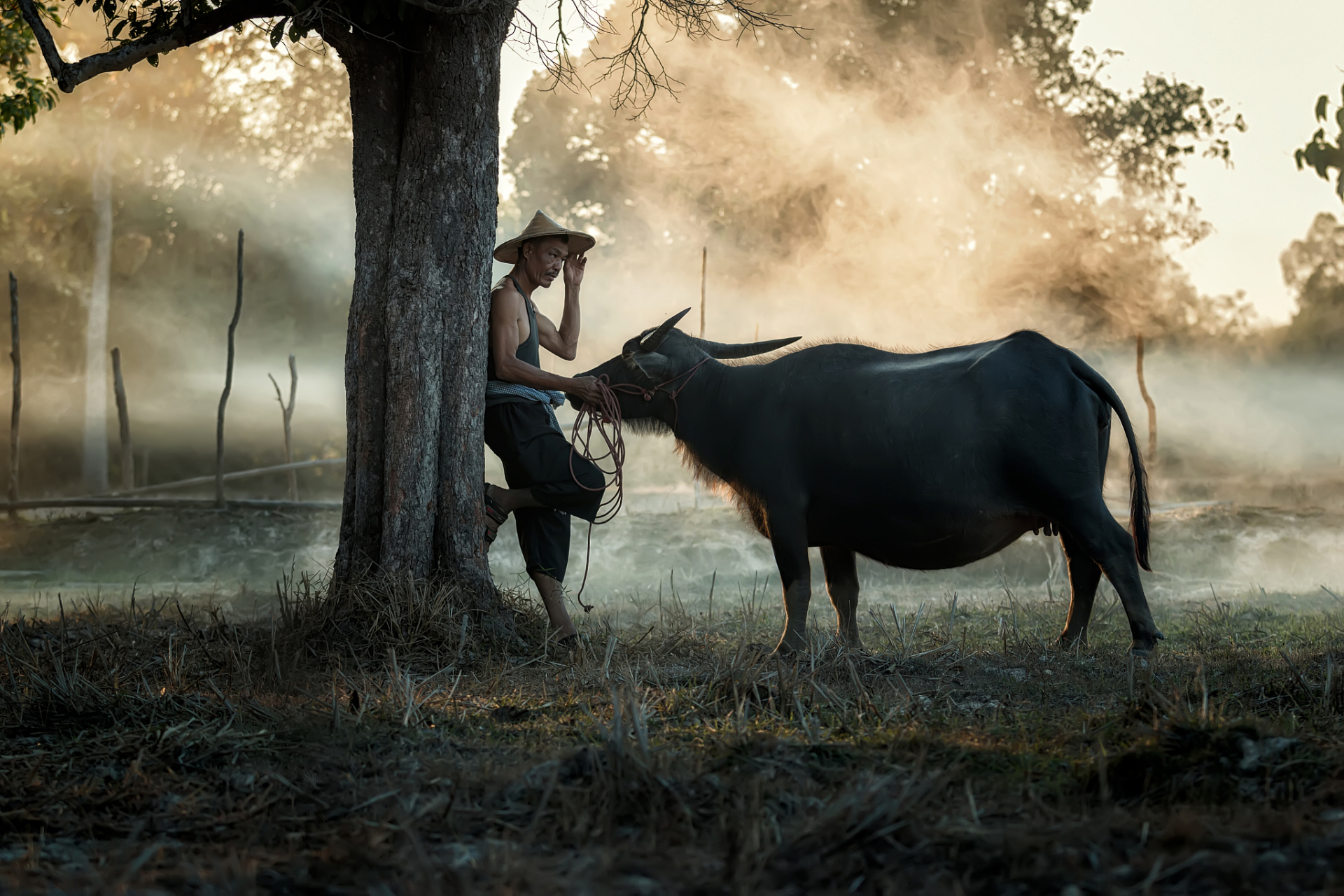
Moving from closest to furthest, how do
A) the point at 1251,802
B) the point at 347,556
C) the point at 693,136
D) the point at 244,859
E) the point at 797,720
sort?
the point at 244,859, the point at 1251,802, the point at 797,720, the point at 347,556, the point at 693,136

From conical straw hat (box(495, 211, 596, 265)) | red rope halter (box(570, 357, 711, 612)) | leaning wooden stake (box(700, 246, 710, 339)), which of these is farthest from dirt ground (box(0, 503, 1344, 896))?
leaning wooden stake (box(700, 246, 710, 339))

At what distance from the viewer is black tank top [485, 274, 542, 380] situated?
16.9 ft

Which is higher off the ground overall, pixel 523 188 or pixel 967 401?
pixel 523 188

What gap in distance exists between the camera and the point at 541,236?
5.17 m

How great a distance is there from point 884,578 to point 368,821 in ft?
29.3

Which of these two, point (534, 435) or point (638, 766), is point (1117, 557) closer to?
point (534, 435)

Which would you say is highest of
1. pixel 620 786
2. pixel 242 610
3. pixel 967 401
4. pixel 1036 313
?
pixel 1036 313

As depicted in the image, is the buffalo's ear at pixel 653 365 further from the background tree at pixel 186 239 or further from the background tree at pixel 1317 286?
the background tree at pixel 1317 286

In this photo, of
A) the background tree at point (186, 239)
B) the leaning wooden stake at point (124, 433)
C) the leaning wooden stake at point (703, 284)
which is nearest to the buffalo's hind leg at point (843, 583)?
the leaning wooden stake at point (703, 284)

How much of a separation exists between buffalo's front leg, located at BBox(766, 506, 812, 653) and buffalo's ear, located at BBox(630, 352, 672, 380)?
3.19 ft

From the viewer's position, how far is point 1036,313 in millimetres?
16609

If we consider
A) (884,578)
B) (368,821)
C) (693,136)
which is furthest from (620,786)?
(693,136)

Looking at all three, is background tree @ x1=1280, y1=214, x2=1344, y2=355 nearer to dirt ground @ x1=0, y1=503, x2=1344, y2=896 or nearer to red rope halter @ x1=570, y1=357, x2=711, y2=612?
dirt ground @ x1=0, y1=503, x2=1344, y2=896

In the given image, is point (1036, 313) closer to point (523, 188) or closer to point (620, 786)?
point (523, 188)
